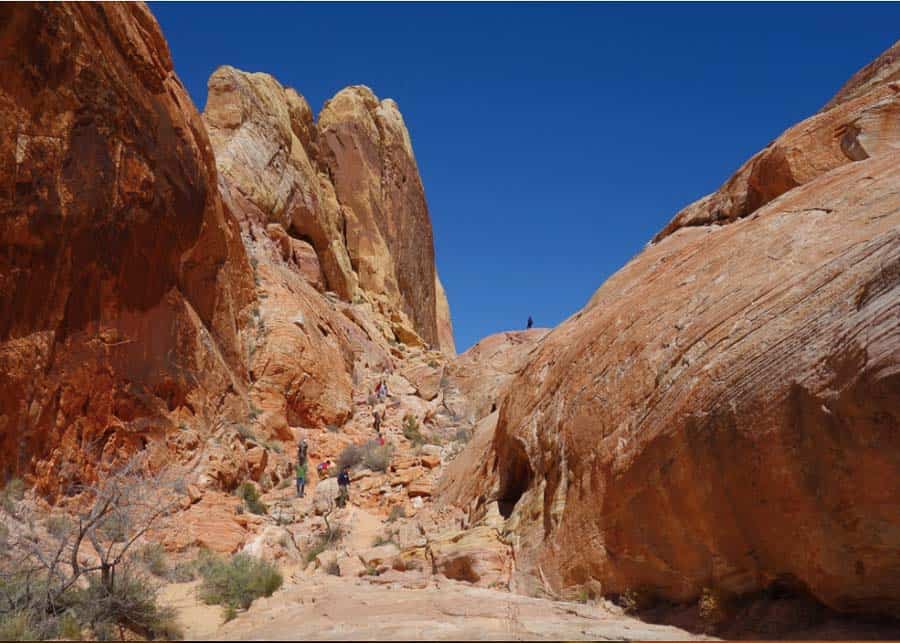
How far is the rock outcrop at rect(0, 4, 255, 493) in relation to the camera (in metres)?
10.6

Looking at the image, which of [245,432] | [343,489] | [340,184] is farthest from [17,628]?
[340,184]

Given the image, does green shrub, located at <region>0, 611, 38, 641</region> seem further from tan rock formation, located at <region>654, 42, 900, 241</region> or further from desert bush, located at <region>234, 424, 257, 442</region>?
tan rock formation, located at <region>654, 42, 900, 241</region>

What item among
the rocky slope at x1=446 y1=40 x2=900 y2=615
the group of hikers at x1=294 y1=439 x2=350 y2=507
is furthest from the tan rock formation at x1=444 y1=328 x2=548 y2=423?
the rocky slope at x1=446 y1=40 x2=900 y2=615

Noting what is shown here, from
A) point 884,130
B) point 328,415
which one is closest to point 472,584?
point 884,130

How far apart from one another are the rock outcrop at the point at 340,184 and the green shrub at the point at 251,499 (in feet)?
41.6

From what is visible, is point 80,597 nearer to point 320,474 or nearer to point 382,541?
point 382,541

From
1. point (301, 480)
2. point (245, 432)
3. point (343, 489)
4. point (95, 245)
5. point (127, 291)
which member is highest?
point (95, 245)

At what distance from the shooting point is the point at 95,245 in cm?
1212

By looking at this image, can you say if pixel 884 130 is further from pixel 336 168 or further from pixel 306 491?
pixel 336 168

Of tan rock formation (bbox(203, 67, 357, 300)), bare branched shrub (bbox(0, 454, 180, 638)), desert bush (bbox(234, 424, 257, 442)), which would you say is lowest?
bare branched shrub (bbox(0, 454, 180, 638))

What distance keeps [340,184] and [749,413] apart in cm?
3512

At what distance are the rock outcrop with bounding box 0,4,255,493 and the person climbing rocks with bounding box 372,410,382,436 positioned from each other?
5.88 m

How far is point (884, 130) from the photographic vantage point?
922cm

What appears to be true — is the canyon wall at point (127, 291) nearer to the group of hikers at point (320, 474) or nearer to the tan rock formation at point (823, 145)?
the group of hikers at point (320, 474)
